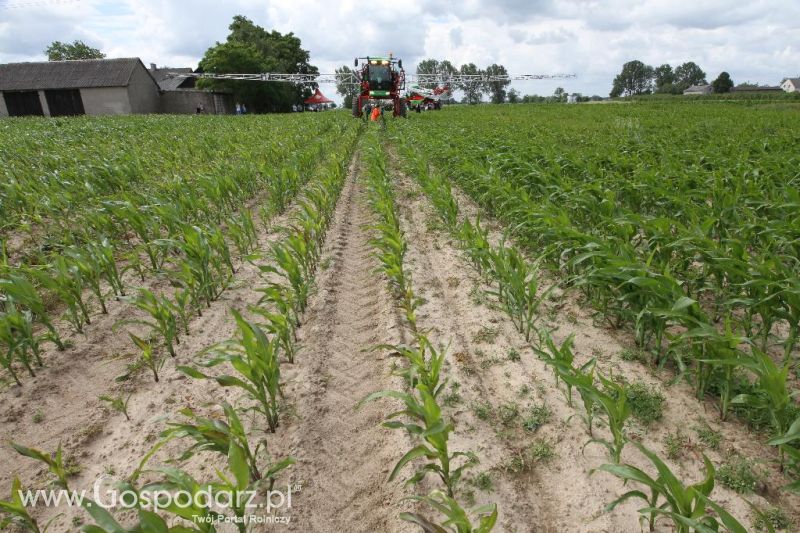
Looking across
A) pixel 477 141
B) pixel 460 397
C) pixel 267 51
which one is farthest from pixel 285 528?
pixel 267 51

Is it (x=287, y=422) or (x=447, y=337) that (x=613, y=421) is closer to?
(x=447, y=337)

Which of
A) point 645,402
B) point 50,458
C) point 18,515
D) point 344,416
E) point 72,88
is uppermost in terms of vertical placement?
point 72,88

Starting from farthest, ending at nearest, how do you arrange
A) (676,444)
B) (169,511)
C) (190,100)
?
(190,100) → (676,444) → (169,511)

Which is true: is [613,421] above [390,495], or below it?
above

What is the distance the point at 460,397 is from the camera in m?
2.57

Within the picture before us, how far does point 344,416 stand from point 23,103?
1707 inches

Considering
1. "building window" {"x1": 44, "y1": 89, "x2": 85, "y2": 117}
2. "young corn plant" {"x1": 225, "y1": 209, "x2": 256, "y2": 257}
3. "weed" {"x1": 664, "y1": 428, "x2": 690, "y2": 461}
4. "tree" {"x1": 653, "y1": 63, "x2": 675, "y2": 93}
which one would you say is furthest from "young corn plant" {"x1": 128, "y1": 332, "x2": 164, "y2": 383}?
"tree" {"x1": 653, "y1": 63, "x2": 675, "y2": 93}

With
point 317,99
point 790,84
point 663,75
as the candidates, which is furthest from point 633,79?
point 317,99

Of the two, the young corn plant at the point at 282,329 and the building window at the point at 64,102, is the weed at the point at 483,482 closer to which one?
the young corn plant at the point at 282,329

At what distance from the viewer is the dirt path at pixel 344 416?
193cm

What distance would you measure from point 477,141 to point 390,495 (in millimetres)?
9652

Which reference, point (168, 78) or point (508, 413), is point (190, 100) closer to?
point (168, 78)

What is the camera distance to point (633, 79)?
10444 cm

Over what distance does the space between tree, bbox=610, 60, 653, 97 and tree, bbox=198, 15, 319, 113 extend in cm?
7939
